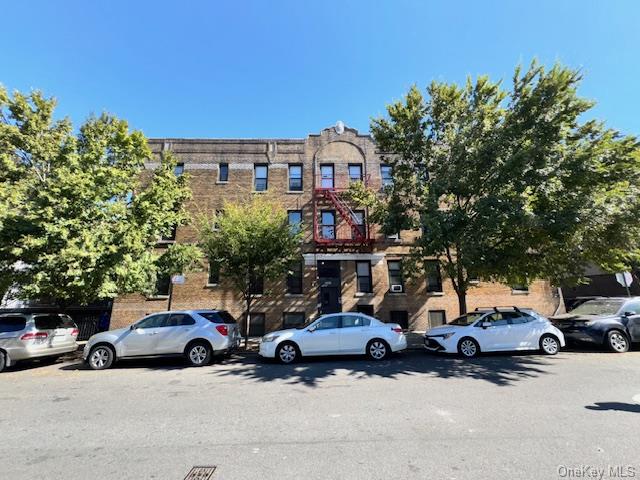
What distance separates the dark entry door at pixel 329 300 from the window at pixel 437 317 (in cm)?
494

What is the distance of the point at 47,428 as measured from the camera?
497 cm

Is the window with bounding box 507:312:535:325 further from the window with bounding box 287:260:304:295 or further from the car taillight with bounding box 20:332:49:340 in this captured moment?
the car taillight with bounding box 20:332:49:340

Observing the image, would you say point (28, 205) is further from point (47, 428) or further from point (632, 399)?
point (632, 399)

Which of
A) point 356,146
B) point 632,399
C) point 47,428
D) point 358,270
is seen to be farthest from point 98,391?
point 356,146

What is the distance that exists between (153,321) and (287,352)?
4.18 m

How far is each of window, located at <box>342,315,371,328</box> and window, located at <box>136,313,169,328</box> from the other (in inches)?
214

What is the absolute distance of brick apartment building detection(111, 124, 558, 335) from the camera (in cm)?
1784

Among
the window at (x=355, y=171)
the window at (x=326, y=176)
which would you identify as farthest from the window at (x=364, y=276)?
the window at (x=355, y=171)

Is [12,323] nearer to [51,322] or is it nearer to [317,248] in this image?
[51,322]

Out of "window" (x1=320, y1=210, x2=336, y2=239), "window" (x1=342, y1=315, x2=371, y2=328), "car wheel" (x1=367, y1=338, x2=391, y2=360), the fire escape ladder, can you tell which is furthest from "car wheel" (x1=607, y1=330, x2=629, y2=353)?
"window" (x1=320, y1=210, x2=336, y2=239)

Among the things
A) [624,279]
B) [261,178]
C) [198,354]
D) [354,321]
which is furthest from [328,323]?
[624,279]

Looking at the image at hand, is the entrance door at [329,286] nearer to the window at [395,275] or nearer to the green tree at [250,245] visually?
the window at [395,275]

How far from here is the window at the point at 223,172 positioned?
19.9 metres

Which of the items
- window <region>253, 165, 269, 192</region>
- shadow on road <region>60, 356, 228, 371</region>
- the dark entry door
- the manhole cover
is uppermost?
window <region>253, 165, 269, 192</region>
